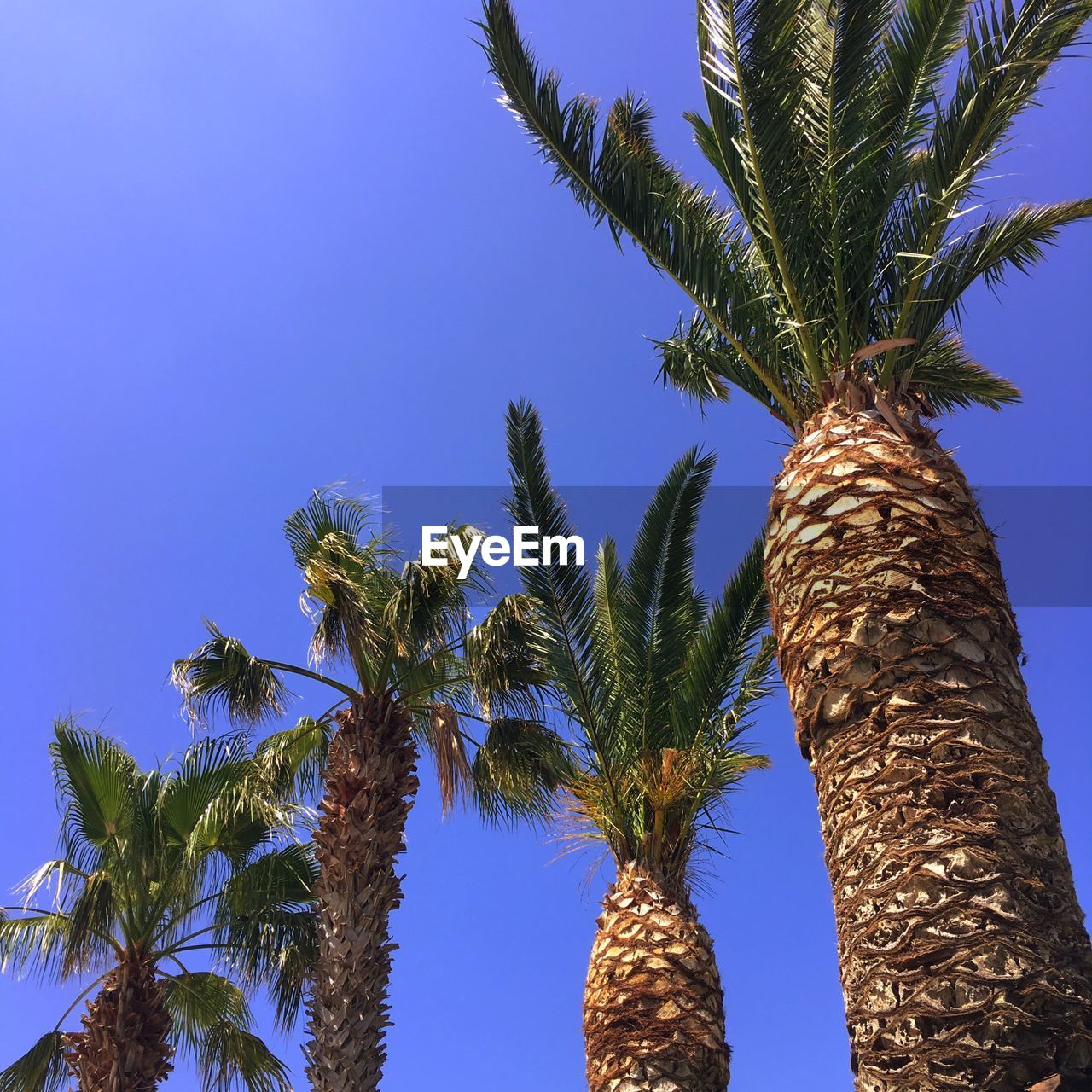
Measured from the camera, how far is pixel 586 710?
8.95m

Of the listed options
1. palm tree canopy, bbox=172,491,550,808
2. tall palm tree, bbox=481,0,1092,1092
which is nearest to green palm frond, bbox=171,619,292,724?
palm tree canopy, bbox=172,491,550,808

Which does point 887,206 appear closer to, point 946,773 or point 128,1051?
point 946,773

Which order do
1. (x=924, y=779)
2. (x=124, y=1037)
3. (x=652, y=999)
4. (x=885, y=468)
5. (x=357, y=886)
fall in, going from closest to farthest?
1. (x=924, y=779)
2. (x=885, y=468)
3. (x=652, y=999)
4. (x=357, y=886)
5. (x=124, y=1037)

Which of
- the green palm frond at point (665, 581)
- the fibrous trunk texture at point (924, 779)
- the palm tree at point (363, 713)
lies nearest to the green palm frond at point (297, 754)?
the palm tree at point (363, 713)

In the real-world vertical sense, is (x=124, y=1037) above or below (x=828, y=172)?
below

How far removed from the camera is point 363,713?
1008 centimetres

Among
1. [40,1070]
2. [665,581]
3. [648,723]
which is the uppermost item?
[665,581]

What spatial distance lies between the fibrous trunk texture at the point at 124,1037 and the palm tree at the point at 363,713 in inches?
88.8

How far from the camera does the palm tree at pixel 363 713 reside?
875 centimetres

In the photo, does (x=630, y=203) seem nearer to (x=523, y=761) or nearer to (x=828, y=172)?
(x=828, y=172)

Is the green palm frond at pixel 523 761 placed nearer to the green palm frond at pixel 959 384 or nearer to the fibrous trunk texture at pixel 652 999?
the fibrous trunk texture at pixel 652 999

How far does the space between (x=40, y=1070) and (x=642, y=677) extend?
7841mm

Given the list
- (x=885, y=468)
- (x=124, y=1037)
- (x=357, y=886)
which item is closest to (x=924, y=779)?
(x=885, y=468)

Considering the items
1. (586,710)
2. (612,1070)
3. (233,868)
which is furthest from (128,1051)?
(586,710)
